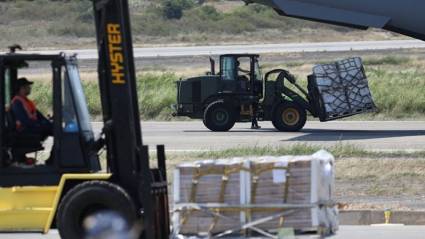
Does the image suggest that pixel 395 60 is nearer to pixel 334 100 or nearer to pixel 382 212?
pixel 334 100

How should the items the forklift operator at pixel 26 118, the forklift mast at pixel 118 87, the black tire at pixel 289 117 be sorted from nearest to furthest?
the forklift mast at pixel 118 87 < the forklift operator at pixel 26 118 < the black tire at pixel 289 117

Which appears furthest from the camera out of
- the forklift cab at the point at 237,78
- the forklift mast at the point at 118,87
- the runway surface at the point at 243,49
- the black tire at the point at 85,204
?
the runway surface at the point at 243,49

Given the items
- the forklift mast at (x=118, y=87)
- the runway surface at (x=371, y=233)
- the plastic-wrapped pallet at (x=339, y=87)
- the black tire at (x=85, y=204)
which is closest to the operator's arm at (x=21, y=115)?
the forklift mast at (x=118, y=87)

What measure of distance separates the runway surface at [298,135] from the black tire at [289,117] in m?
0.21

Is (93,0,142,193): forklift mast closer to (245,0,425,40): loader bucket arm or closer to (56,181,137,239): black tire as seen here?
(56,181,137,239): black tire

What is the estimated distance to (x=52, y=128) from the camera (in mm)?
10789

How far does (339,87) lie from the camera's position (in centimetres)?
2741

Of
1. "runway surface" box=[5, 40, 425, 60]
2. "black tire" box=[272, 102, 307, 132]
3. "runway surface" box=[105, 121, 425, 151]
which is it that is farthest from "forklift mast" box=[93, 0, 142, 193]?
"runway surface" box=[5, 40, 425, 60]

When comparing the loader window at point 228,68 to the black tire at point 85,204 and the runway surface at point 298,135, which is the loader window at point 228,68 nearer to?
the runway surface at point 298,135

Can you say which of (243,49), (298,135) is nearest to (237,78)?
(298,135)

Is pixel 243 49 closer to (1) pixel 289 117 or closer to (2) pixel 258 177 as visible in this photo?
(1) pixel 289 117

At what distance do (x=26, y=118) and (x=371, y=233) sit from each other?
449 cm

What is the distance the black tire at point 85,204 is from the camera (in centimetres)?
1040

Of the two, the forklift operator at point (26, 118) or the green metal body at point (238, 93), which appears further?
the green metal body at point (238, 93)
